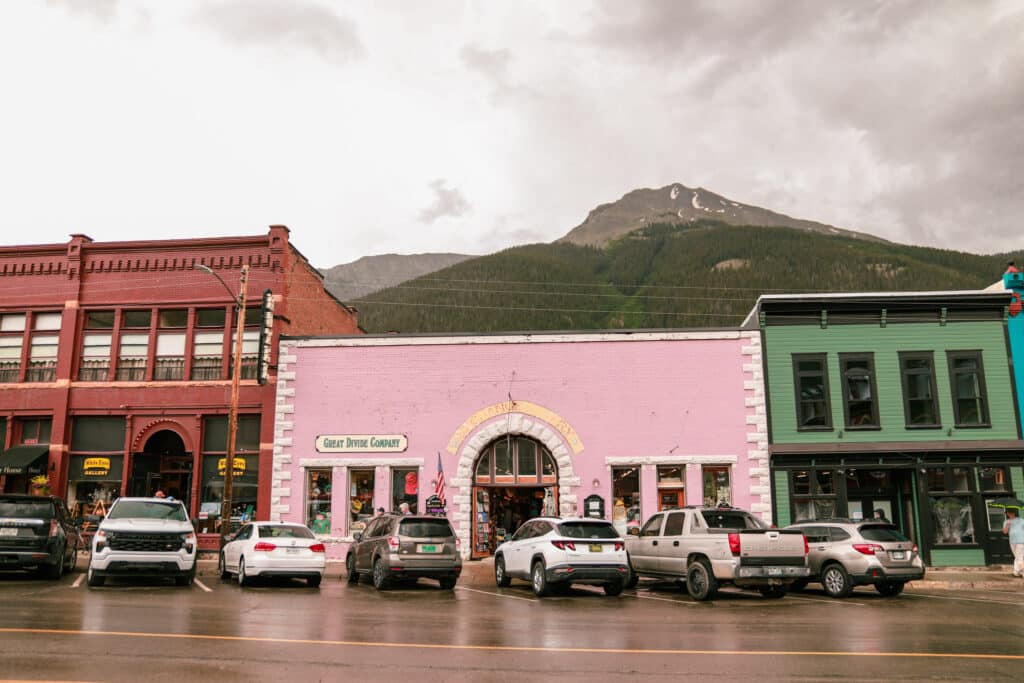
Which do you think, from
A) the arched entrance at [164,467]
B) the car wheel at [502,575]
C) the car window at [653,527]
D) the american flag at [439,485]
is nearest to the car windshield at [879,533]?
the car window at [653,527]

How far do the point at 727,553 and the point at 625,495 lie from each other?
1026 centimetres

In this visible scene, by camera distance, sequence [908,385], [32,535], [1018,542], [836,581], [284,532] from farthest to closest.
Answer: [908,385] → [1018,542] → [284,532] → [32,535] → [836,581]

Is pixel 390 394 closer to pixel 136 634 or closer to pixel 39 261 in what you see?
pixel 39 261

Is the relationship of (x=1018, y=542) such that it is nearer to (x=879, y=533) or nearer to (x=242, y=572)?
(x=879, y=533)

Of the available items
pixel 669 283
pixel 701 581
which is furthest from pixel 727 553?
pixel 669 283

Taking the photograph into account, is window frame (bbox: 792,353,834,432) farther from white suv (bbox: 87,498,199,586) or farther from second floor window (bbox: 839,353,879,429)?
white suv (bbox: 87,498,199,586)

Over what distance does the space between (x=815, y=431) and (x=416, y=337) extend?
1307 centimetres

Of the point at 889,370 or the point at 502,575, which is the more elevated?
the point at 889,370

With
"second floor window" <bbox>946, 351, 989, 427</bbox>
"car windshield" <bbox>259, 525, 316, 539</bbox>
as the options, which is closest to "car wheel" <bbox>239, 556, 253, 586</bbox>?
"car windshield" <bbox>259, 525, 316, 539</bbox>

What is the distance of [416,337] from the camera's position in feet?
89.6

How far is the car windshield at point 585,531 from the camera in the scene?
16.6 meters

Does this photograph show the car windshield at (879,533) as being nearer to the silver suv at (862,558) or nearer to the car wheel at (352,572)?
the silver suv at (862,558)

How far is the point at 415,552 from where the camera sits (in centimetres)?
1772

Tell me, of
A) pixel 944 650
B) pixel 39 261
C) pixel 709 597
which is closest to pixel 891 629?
pixel 944 650
